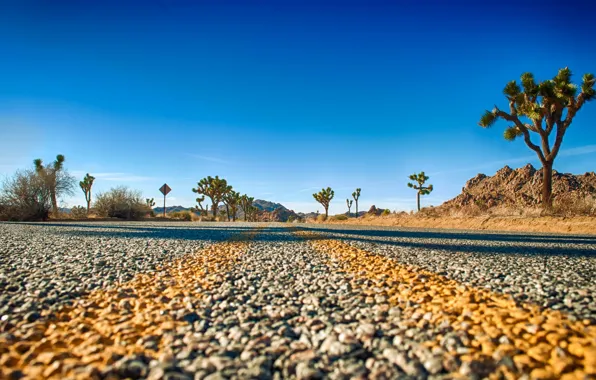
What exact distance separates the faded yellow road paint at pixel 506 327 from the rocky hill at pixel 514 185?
126ft

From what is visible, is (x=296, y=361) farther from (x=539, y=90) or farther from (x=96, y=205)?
(x=96, y=205)

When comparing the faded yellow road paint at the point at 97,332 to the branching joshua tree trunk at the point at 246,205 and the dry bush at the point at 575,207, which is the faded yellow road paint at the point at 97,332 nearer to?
the dry bush at the point at 575,207

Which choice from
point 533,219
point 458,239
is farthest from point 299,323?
point 533,219

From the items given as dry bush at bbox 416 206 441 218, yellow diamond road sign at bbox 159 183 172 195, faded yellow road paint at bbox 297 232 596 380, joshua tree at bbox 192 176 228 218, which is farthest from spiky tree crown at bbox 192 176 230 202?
faded yellow road paint at bbox 297 232 596 380

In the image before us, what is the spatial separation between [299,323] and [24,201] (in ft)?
96.0

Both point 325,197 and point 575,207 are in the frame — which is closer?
point 575,207

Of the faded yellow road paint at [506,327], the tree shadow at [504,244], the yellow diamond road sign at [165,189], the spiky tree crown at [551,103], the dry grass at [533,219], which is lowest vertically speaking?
the tree shadow at [504,244]

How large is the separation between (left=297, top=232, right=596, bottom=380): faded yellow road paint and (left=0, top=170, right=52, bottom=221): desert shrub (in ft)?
93.5

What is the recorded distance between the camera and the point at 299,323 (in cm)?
235

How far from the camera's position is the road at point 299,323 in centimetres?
166

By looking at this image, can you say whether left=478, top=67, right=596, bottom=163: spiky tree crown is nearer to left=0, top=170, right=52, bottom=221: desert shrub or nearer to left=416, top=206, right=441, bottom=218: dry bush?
left=416, top=206, right=441, bottom=218: dry bush

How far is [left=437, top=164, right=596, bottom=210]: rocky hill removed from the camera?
145ft

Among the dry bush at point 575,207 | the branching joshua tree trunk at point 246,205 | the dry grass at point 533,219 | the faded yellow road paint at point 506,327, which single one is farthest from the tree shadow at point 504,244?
the branching joshua tree trunk at point 246,205

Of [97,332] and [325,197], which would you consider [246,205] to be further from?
[97,332]
